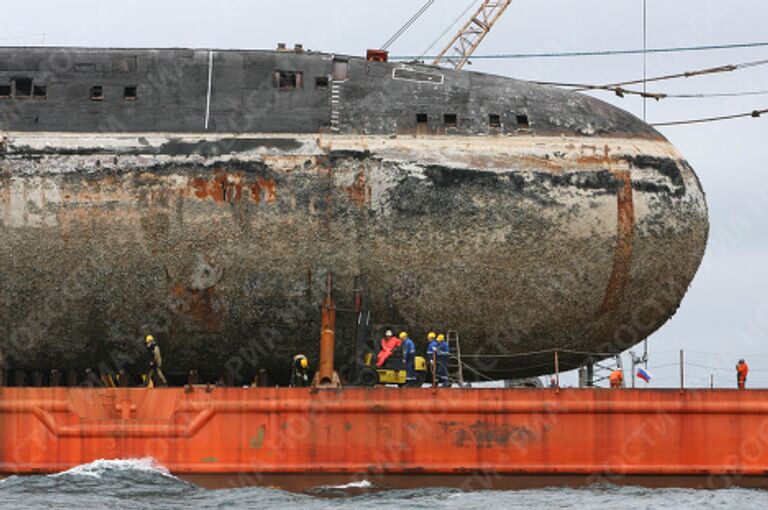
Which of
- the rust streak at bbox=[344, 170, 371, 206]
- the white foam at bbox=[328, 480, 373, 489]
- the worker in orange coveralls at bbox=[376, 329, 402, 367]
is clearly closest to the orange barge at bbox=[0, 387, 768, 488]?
the white foam at bbox=[328, 480, 373, 489]

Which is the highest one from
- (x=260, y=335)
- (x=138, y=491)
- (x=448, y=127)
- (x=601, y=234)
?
(x=448, y=127)

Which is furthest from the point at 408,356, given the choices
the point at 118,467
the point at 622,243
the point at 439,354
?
the point at 118,467

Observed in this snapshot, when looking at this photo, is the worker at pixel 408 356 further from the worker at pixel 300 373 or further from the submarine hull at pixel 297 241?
the worker at pixel 300 373

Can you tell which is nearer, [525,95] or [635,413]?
[635,413]

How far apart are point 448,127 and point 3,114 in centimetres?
859

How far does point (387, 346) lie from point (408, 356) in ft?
1.44

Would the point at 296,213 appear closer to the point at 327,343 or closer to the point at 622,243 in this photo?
the point at 327,343

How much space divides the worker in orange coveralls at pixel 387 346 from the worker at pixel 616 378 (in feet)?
15.0

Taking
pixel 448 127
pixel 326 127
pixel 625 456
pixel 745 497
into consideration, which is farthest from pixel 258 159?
pixel 745 497

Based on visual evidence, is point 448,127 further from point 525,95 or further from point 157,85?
point 157,85

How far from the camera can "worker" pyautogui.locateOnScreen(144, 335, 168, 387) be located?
32.6m

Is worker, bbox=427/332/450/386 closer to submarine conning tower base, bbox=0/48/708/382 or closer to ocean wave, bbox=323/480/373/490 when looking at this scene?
submarine conning tower base, bbox=0/48/708/382

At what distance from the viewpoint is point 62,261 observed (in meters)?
32.4

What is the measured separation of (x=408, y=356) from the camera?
32781mm
